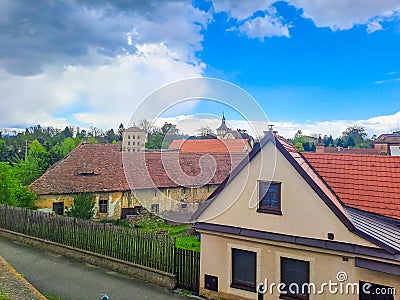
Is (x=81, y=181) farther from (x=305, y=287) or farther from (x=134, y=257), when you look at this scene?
(x=305, y=287)

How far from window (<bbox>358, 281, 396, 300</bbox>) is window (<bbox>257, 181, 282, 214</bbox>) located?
2.52 metres

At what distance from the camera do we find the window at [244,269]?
9.53m

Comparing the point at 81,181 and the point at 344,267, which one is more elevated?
the point at 81,181

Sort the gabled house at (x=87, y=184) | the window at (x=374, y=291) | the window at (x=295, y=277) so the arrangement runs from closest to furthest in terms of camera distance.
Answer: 1. the window at (x=374, y=291)
2. the window at (x=295, y=277)
3. the gabled house at (x=87, y=184)

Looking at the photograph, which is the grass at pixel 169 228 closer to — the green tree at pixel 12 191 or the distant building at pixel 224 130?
the green tree at pixel 12 191

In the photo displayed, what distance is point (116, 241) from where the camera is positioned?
12164mm

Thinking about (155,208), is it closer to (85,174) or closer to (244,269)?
(85,174)

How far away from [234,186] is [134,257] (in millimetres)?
4548

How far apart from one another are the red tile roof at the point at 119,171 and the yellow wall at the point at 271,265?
10063 mm

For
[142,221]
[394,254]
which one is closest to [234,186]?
[394,254]

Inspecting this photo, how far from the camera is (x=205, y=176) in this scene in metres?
26.4

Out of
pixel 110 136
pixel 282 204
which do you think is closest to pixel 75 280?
pixel 282 204

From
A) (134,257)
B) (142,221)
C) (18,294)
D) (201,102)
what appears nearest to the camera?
(18,294)

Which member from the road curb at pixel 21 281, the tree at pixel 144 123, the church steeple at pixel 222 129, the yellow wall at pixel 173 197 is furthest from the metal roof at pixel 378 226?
the yellow wall at pixel 173 197
